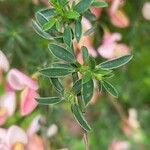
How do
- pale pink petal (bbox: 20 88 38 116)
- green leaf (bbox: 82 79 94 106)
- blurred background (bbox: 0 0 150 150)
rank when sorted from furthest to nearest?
1. blurred background (bbox: 0 0 150 150)
2. pale pink petal (bbox: 20 88 38 116)
3. green leaf (bbox: 82 79 94 106)

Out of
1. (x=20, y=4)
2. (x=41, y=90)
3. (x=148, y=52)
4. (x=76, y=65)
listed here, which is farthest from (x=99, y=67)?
(x=148, y=52)

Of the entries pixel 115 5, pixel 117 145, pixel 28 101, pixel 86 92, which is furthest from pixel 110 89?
pixel 117 145

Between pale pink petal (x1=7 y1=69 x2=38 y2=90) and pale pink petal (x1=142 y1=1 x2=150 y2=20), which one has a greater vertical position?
pale pink petal (x1=142 y1=1 x2=150 y2=20)

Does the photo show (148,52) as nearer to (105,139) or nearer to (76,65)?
(105,139)

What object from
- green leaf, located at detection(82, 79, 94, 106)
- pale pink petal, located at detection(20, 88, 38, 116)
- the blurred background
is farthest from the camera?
the blurred background

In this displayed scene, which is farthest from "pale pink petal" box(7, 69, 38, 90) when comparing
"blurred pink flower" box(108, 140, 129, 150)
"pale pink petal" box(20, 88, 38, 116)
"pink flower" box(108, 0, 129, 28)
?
"blurred pink flower" box(108, 140, 129, 150)

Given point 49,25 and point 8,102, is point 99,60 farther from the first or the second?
point 49,25

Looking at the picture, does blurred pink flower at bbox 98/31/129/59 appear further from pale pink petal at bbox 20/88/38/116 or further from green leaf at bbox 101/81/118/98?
green leaf at bbox 101/81/118/98
